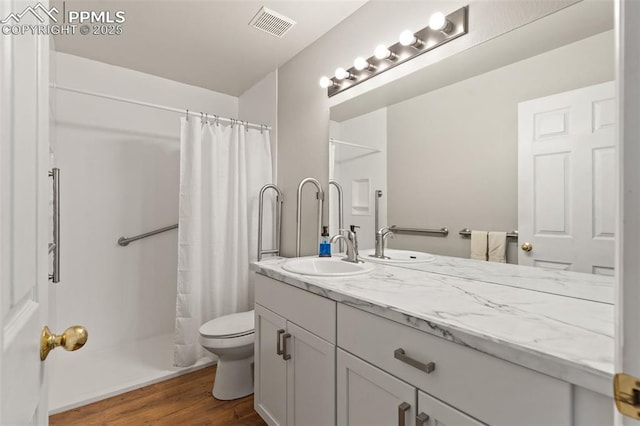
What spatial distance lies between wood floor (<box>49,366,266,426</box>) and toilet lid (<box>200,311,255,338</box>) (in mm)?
394

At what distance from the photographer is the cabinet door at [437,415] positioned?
2.34 ft

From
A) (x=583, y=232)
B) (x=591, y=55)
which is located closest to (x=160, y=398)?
(x=583, y=232)

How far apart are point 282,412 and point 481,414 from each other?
3.22ft

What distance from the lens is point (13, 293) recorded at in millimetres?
404

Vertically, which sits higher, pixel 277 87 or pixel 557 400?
pixel 277 87

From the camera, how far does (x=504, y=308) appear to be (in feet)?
2.79

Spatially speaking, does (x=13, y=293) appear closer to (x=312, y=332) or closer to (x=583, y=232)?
(x=312, y=332)

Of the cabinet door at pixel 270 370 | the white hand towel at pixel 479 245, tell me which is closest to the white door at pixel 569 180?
the white hand towel at pixel 479 245

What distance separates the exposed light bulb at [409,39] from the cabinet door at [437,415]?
4.80 feet

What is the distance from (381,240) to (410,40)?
3.28 ft

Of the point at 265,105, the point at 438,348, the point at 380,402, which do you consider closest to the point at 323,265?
the point at 380,402

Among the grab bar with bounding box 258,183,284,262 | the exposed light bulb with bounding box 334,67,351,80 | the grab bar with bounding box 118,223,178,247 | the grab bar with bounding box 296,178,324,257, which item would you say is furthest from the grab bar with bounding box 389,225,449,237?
the grab bar with bounding box 118,223,178,247

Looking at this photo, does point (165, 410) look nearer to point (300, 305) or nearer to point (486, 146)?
point (300, 305)

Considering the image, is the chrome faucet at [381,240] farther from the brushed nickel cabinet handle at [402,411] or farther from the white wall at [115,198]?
the white wall at [115,198]
